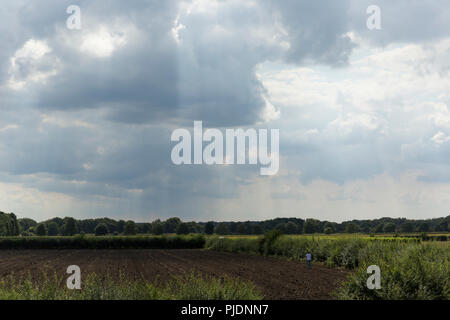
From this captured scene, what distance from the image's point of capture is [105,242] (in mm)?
102375

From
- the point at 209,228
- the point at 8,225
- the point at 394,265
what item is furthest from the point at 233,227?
the point at 394,265

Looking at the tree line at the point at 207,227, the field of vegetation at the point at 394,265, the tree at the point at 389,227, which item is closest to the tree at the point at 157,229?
the tree line at the point at 207,227

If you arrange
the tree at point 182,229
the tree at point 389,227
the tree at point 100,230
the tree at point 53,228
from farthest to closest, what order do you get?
the tree at point 53,228, the tree at point 182,229, the tree at point 100,230, the tree at point 389,227

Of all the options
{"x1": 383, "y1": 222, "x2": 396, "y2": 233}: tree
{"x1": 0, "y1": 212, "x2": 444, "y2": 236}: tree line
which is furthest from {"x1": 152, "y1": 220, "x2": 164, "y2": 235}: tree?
{"x1": 383, "y1": 222, "x2": 396, "y2": 233}: tree

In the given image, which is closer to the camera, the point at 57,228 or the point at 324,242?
the point at 324,242

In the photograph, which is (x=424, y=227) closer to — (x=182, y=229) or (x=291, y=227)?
(x=291, y=227)

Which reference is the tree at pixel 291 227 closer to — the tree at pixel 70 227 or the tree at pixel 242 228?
the tree at pixel 242 228

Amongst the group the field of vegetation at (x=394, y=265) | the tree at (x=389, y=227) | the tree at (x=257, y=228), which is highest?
the field of vegetation at (x=394, y=265)

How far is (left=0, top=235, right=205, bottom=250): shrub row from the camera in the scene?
330 ft

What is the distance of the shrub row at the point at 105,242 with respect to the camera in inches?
3962

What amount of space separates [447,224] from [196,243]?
68.9 meters
